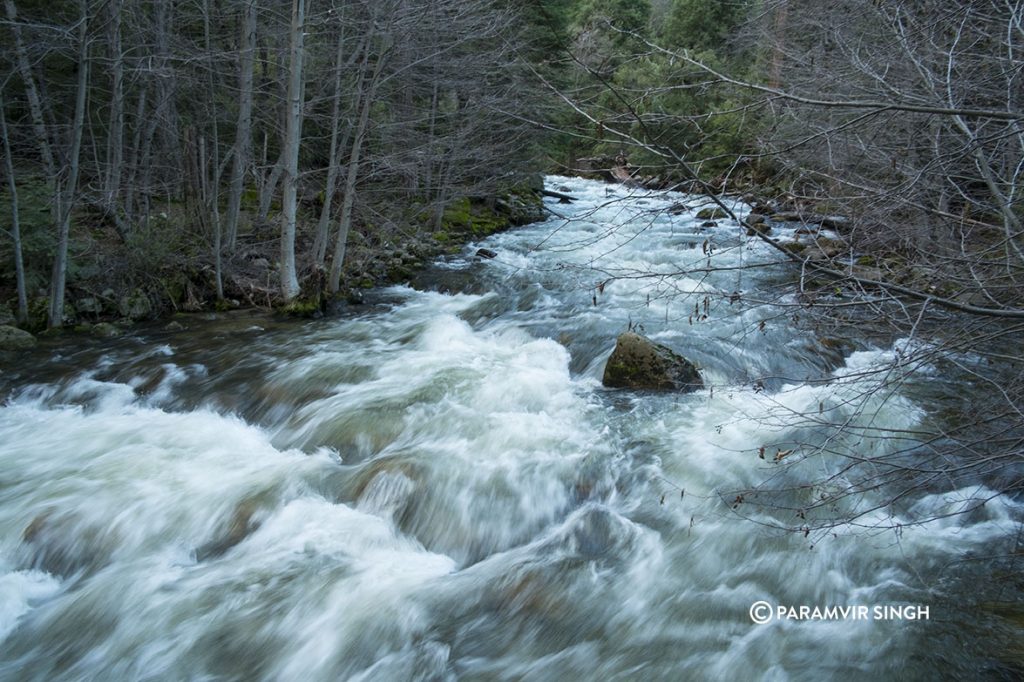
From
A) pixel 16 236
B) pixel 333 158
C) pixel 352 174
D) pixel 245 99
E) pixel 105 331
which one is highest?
pixel 245 99

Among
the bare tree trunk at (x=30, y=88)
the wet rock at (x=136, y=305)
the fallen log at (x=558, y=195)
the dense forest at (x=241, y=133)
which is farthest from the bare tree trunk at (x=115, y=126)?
the fallen log at (x=558, y=195)

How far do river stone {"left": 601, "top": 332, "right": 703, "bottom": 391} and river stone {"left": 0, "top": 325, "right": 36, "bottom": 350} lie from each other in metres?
8.15

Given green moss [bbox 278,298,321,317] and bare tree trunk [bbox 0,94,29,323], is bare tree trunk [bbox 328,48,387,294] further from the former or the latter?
bare tree trunk [bbox 0,94,29,323]

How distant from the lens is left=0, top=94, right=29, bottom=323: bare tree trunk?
29.3 feet

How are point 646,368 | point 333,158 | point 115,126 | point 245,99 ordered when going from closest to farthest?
point 646,368, point 245,99, point 333,158, point 115,126

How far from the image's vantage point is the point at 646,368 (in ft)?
26.8

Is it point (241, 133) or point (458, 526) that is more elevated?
point (241, 133)

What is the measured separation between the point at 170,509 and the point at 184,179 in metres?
9.15

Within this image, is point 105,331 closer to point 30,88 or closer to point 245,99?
point 30,88

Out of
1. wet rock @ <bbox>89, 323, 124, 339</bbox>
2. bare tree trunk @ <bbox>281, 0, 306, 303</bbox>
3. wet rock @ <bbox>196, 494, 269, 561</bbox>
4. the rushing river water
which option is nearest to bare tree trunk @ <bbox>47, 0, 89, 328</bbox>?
wet rock @ <bbox>89, 323, 124, 339</bbox>

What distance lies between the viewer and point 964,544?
5086mm

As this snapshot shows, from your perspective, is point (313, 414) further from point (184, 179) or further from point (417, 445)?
point (184, 179)

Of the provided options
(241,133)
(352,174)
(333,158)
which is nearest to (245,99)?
(241,133)

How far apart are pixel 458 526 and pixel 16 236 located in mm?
7993
